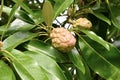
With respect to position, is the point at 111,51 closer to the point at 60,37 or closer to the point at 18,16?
the point at 60,37

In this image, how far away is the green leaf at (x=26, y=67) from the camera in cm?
104

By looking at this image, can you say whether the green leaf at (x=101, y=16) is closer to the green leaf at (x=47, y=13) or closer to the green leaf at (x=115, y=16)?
the green leaf at (x=115, y=16)

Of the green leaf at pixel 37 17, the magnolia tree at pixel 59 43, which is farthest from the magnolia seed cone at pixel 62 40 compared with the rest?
the green leaf at pixel 37 17

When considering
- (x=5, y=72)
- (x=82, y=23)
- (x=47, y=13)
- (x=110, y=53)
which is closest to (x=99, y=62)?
(x=110, y=53)

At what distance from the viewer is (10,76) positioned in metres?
1.05

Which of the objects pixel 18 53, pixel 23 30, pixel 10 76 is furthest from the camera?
pixel 23 30

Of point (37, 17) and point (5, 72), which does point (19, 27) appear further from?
point (5, 72)

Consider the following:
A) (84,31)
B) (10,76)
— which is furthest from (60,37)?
(10,76)

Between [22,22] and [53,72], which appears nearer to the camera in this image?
[53,72]

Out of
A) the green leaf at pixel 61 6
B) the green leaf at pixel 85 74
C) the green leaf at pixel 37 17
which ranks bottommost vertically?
the green leaf at pixel 85 74

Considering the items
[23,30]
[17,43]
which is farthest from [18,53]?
[23,30]

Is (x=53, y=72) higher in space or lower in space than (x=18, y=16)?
lower

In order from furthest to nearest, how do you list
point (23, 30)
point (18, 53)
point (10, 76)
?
point (23, 30) < point (18, 53) < point (10, 76)

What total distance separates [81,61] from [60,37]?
11 centimetres
